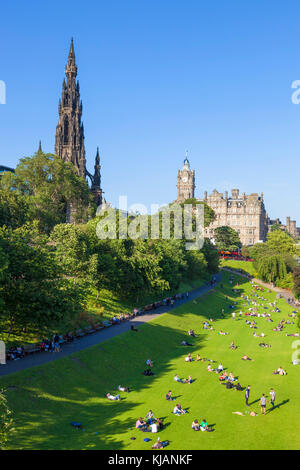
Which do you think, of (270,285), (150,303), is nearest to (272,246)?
(270,285)

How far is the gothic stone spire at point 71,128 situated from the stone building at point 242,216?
89.8 m

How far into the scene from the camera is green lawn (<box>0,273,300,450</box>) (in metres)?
25.7

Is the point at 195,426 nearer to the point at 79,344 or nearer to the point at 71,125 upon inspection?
the point at 79,344

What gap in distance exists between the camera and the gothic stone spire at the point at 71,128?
10806 centimetres

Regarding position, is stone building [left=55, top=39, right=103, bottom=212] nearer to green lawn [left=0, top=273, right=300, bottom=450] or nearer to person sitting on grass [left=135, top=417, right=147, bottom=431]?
green lawn [left=0, top=273, right=300, bottom=450]

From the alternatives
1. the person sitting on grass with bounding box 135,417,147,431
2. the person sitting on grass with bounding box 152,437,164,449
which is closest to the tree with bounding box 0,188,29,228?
the person sitting on grass with bounding box 135,417,147,431

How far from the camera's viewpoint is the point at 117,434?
26.5 m

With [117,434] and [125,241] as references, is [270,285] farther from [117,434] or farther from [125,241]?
[117,434]

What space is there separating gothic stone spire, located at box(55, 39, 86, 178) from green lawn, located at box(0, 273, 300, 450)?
6708cm

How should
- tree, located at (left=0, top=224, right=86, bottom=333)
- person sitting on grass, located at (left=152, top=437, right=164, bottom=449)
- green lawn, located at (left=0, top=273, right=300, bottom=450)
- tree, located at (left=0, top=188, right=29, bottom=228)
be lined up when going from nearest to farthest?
person sitting on grass, located at (left=152, top=437, right=164, bottom=449) → green lawn, located at (left=0, top=273, right=300, bottom=450) → tree, located at (left=0, top=224, right=86, bottom=333) → tree, located at (left=0, top=188, right=29, bottom=228)

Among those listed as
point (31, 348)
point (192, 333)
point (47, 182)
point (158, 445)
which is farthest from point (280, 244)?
point (158, 445)

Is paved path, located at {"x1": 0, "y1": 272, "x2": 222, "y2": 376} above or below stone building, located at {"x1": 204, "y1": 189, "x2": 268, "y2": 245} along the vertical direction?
below

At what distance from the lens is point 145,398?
1300 inches

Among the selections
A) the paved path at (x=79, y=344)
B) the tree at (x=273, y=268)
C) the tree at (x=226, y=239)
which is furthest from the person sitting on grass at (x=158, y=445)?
the tree at (x=226, y=239)
